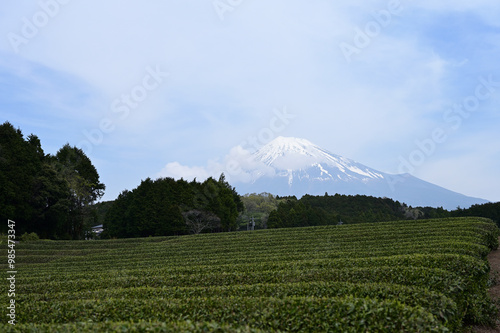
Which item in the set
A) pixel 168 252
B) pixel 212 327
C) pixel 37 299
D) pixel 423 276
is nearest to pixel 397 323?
pixel 212 327

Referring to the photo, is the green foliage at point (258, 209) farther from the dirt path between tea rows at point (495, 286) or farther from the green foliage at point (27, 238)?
the dirt path between tea rows at point (495, 286)

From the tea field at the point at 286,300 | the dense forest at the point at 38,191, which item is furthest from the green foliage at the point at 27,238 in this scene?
the tea field at the point at 286,300

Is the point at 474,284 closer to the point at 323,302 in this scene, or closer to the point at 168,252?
the point at 323,302

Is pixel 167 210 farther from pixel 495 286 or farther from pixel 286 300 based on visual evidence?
pixel 286 300

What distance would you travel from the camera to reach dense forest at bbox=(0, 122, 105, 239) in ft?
134

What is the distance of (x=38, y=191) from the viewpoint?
145 ft

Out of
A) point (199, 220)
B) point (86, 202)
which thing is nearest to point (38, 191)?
point (86, 202)

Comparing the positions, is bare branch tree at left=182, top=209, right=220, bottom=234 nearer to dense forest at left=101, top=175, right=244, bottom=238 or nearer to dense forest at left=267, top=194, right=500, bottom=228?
dense forest at left=101, top=175, right=244, bottom=238

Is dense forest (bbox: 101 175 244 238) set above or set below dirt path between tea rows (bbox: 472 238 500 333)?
above

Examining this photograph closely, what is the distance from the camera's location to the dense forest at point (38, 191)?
40844 millimetres

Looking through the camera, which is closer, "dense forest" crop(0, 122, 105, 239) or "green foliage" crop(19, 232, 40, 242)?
"green foliage" crop(19, 232, 40, 242)

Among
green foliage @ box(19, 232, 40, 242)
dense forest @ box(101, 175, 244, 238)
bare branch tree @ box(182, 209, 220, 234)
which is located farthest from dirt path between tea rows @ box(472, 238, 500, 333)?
green foliage @ box(19, 232, 40, 242)

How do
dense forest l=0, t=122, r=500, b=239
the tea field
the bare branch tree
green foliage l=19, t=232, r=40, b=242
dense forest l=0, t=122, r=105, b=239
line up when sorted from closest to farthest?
the tea field < green foliage l=19, t=232, r=40, b=242 < dense forest l=0, t=122, r=105, b=239 < dense forest l=0, t=122, r=500, b=239 < the bare branch tree

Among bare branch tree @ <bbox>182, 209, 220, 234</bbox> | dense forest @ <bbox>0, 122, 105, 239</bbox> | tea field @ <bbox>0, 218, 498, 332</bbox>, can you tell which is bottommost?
tea field @ <bbox>0, 218, 498, 332</bbox>
